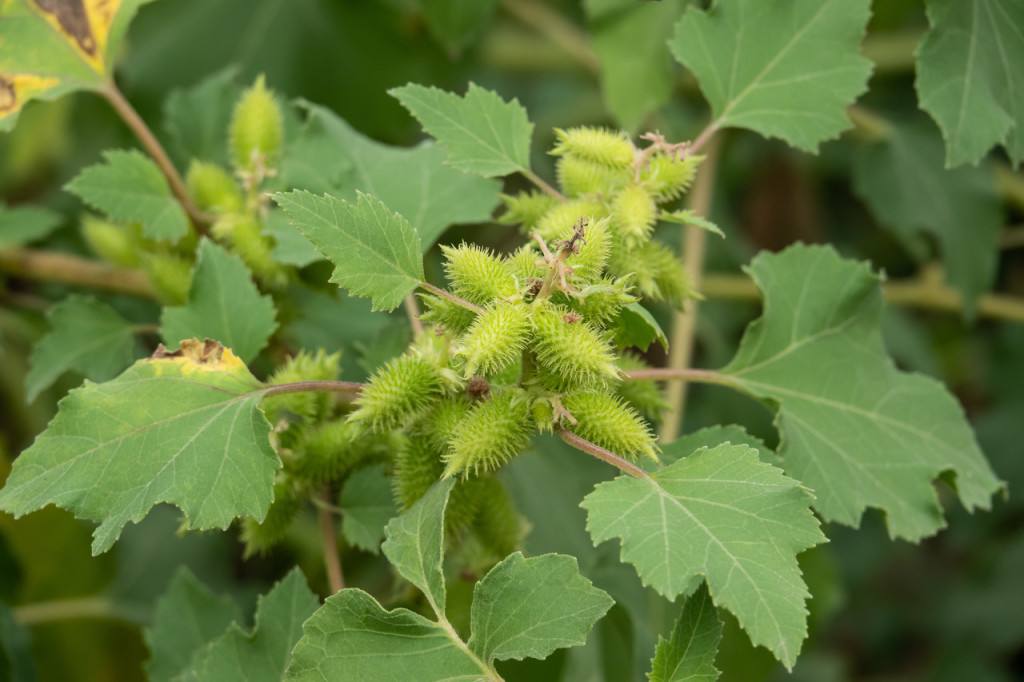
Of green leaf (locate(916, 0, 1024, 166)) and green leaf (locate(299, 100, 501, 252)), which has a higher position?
green leaf (locate(916, 0, 1024, 166))

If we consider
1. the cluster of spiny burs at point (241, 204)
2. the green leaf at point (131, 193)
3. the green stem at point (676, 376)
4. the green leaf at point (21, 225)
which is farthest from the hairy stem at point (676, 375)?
the green leaf at point (21, 225)

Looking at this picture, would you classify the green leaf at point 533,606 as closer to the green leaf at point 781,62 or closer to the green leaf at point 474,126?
the green leaf at point 474,126

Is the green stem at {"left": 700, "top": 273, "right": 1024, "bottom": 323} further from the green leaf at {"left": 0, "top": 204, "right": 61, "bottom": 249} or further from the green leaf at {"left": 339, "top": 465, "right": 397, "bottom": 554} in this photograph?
the green leaf at {"left": 0, "top": 204, "right": 61, "bottom": 249}

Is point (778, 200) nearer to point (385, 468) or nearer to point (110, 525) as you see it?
point (385, 468)

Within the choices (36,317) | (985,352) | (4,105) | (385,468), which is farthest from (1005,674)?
(4,105)

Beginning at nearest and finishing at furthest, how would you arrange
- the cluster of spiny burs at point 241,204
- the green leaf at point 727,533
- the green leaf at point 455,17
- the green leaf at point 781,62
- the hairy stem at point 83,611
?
the green leaf at point 727,533 → the green leaf at point 781,62 → the cluster of spiny burs at point 241,204 → the green leaf at point 455,17 → the hairy stem at point 83,611

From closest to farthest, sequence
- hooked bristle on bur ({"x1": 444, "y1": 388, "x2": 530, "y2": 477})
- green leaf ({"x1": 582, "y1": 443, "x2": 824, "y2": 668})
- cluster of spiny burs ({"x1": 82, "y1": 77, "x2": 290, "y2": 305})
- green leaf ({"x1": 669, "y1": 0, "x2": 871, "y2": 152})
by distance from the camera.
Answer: green leaf ({"x1": 582, "y1": 443, "x2": 824, "y2": 668}) → hooked bristle on bur ({"x1": 444, "y1": 388, "x2": 530, "y2": 477}) → green leaf ({"x1": 669, "y1": 0, "x2": 871, "y2": 152}) → cluster of spiny burs ({"x1": 82, "y1": 77, "x2": 290, "y2": 305})

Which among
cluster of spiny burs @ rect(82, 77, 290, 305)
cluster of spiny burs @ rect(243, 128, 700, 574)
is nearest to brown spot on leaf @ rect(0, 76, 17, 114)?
cluster of spiny burs @ rect(82, 77, 290, 305)
